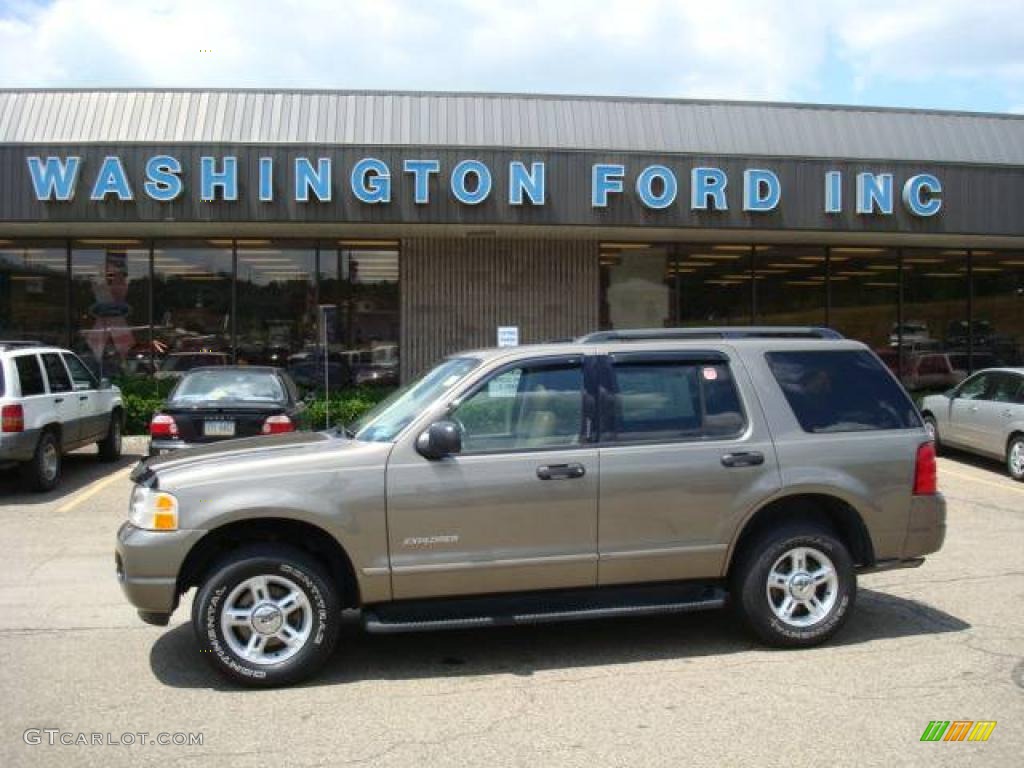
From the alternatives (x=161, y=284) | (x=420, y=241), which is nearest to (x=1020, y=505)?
(x=420, y=241)

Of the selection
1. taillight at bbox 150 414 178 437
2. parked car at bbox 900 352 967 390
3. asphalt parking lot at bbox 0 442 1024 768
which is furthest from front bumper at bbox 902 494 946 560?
parked car at bbox 900 352 967 390

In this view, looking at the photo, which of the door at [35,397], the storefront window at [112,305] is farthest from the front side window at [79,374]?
the storefront window at [112,305]

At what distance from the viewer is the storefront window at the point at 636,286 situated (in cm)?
1848

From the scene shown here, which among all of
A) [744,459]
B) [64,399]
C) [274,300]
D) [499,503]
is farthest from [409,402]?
[274,300]

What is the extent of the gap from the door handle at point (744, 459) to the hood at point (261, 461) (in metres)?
1.92

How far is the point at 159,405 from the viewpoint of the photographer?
15.5 metres

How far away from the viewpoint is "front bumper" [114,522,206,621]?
16.2 feet

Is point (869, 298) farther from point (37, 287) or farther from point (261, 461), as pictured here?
point (261, 461)

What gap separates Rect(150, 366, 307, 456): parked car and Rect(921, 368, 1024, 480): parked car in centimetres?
815

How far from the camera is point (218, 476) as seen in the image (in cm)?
500

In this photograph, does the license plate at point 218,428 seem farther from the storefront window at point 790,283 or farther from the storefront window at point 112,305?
the storefront window at point 790,283

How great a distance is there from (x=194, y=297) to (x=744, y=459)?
1441cm

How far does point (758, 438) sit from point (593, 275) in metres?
13.0

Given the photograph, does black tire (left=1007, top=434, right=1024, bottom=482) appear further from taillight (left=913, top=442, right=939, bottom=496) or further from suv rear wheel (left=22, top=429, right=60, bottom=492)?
suv rear wheel (left=22, top=429, right=60, bottom=492)
